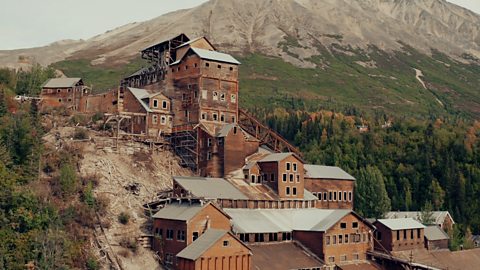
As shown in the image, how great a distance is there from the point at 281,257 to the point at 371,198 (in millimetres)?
39976

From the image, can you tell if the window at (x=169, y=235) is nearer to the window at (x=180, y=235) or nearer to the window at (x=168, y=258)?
the window at (x=180, y=235)

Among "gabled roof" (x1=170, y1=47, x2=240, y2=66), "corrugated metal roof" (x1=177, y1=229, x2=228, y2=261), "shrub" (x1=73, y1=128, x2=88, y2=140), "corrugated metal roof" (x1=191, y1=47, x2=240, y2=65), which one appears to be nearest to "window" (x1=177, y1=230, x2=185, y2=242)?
"corrugated metal roof" (x1=177, y1=229, x2=228, y2=261)

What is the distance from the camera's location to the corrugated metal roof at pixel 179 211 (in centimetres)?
5025

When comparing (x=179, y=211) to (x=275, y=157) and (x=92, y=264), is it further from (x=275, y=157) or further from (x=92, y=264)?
(x=275, y=157)

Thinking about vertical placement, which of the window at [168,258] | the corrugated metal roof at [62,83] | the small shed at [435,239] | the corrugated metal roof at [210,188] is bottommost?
the small shed at [435,239]

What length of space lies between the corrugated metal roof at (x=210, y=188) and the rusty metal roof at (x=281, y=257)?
6.52 metres

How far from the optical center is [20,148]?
54.5 metres

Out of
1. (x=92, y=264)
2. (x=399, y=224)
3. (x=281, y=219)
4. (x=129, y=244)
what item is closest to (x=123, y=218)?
(x=129, y=244)

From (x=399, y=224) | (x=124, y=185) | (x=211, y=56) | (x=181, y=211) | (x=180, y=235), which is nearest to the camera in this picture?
(x=180, y=235)

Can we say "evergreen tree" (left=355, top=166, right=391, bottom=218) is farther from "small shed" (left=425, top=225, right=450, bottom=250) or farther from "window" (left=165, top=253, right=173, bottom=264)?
"window" (left=165, top=253, right=173, bottom=264)

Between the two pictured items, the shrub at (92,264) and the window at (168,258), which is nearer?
the shrub at (92,264)

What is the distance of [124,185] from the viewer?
58.2 metres

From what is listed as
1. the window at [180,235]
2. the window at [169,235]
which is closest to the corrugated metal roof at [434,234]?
the window at [180,235]

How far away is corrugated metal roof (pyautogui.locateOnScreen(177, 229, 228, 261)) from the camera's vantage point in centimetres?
4603
